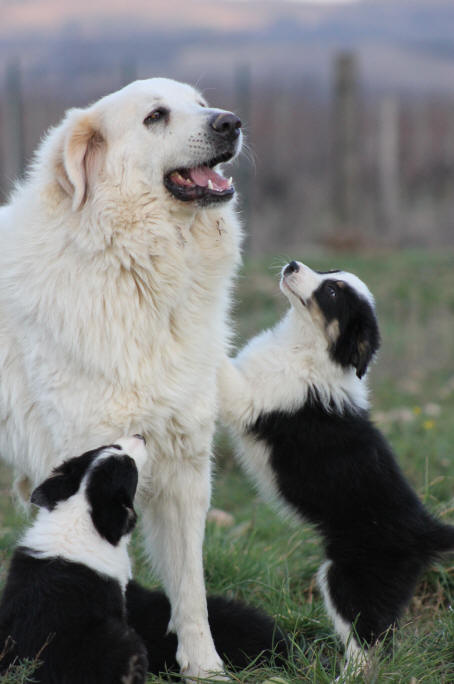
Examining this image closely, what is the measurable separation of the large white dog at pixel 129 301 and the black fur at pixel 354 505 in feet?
1.71

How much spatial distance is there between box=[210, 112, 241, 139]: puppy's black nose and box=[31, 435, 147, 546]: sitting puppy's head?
53.1 inches

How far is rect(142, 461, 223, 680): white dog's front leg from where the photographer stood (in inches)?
137

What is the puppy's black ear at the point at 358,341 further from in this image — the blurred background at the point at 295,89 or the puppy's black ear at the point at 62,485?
the blurred background at the point at 295,89

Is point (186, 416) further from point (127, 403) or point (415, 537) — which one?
point (415, 537)

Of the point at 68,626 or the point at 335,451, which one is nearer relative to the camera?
the point at 68,626

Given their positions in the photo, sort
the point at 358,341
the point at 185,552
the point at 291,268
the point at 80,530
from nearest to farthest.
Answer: the point at 80,530
the point at 185,552
the point at 358,341
the point at 291,268

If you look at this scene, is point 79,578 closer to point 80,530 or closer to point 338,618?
point 80,530

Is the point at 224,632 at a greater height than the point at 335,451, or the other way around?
the point at 335,451

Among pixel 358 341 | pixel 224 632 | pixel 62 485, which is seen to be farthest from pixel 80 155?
pixel 224 632

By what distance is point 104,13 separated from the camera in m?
19.9

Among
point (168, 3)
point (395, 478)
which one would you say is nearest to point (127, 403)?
point (395, 478)

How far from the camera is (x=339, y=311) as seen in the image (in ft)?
13.3

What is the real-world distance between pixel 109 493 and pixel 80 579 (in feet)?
1.04

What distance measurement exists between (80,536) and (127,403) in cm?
56
